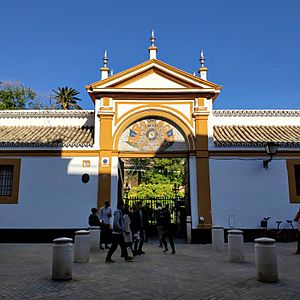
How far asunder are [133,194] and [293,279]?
2819 centimetres

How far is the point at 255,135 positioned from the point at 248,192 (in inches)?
130

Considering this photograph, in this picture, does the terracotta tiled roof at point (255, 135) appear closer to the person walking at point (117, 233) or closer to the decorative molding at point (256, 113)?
the decorative molding at point (256, 113)

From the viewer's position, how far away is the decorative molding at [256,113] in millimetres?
18156

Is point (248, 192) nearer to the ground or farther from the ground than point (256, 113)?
nearer to the ground


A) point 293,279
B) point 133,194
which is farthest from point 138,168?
point 293,279

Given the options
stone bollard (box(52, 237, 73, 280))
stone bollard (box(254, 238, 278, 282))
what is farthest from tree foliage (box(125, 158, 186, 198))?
stone bollard (box(52, 237, 73, 280))

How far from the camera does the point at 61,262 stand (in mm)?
6879

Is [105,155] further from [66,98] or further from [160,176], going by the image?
[66,98]

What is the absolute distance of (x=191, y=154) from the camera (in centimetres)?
1535

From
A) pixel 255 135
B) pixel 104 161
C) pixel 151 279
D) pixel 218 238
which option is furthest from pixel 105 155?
pixel 151 279

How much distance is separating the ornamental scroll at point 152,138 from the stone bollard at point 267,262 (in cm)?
903

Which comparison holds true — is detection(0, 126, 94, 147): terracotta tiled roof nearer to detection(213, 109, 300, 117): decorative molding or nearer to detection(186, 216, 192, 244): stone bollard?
detection(186, 216, 192, 244): stone bollard

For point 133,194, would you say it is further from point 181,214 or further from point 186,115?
point 186,115

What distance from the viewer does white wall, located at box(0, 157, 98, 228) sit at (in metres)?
14.6
